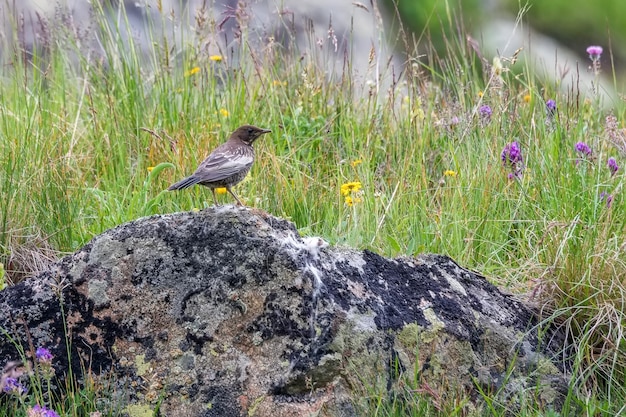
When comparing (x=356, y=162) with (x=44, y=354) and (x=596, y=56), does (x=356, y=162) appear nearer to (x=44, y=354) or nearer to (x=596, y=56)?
(x=596, y=56)

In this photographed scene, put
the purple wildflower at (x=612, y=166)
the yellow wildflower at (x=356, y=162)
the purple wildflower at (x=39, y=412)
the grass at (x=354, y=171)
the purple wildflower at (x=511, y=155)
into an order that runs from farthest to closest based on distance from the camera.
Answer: the yellow wildflower at (x=356, y=162) → the purple wildflower at (x=511, y=155) → the purple wildflower at (x=612, y=166) → the grass at (x=354, y=171) → the purple wildflower at (x=39, y=412)

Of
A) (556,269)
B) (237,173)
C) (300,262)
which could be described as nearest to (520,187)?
(556,269)

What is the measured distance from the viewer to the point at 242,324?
3143 millimetres

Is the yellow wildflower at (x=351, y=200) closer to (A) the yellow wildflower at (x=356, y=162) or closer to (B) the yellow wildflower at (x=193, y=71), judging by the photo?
(A) the yellow wildflower at (x=356, y=162)

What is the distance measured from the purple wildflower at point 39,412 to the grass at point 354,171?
0.43 ft

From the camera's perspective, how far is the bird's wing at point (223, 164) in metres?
4.02

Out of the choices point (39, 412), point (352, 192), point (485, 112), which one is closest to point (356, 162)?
point (352, 192)

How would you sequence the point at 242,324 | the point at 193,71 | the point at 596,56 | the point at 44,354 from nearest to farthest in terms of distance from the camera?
1. the point at 44,354
2. the point at 242,324
3. the point at 596,56
4. the point at 193,71

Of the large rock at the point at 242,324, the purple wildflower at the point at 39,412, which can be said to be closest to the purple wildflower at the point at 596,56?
the large rock at the point at 242,324

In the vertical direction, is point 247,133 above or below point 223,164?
below

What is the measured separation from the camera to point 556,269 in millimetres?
3857

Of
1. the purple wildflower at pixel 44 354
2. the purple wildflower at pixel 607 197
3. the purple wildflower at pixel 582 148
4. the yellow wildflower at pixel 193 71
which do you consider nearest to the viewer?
the purple wildflower at pixel 44 354

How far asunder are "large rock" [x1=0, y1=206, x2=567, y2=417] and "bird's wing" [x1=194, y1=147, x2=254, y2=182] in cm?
67

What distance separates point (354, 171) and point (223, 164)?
1.27m
